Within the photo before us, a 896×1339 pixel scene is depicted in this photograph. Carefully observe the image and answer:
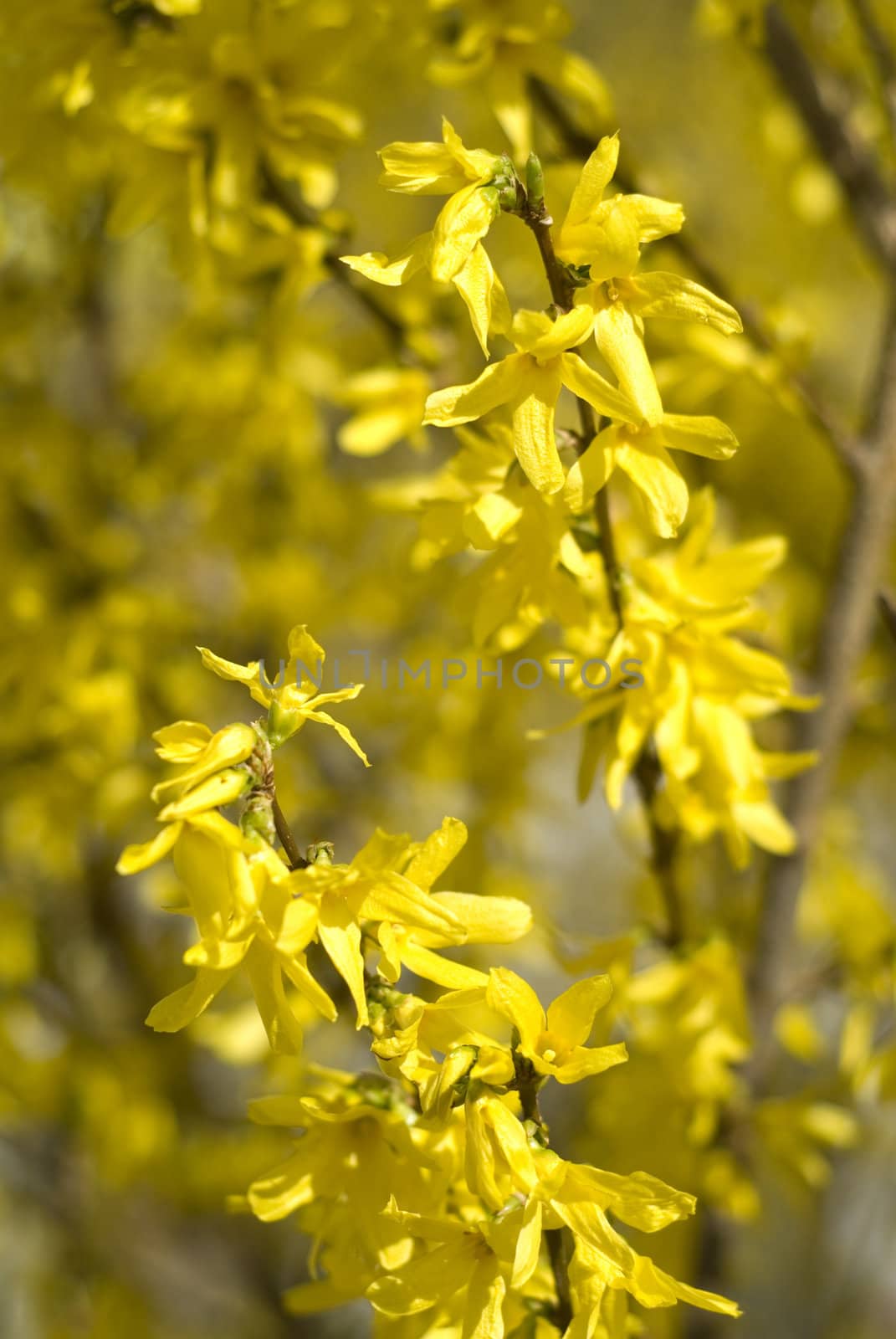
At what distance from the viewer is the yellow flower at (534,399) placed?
638 millimetres

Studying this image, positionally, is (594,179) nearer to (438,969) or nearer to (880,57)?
(438,969)

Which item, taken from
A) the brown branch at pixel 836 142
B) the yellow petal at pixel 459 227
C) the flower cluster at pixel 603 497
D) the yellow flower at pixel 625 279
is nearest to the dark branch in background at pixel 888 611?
the flower cluster at pixel 603 497

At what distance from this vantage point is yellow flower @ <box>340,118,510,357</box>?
0.63 meters

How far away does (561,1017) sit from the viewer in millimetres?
621

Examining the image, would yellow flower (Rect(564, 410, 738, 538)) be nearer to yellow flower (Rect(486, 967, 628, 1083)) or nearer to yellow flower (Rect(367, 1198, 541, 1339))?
yellow flower (Rect(486, 967, 628, 1083))

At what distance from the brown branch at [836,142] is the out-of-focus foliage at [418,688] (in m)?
0.05

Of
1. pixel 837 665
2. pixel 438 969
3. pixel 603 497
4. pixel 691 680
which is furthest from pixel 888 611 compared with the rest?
pixel 438 969

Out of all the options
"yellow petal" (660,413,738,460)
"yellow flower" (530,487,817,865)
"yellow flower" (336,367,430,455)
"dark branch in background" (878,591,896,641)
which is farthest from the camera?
"yellow flower" (336,367,430,455)

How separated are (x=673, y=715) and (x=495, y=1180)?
15.0 inches

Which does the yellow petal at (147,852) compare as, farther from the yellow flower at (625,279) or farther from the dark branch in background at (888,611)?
the dark branch in background at (888,611)

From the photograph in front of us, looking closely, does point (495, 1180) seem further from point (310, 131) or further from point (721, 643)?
point (310, 131)

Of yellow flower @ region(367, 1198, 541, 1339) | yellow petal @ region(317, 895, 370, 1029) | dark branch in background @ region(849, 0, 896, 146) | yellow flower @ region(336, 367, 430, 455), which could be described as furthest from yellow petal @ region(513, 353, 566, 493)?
dark branch in background @ region(849, 0, 896, 146)

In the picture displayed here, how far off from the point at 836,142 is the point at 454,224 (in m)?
0.82

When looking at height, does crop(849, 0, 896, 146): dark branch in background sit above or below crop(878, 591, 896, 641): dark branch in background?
above
